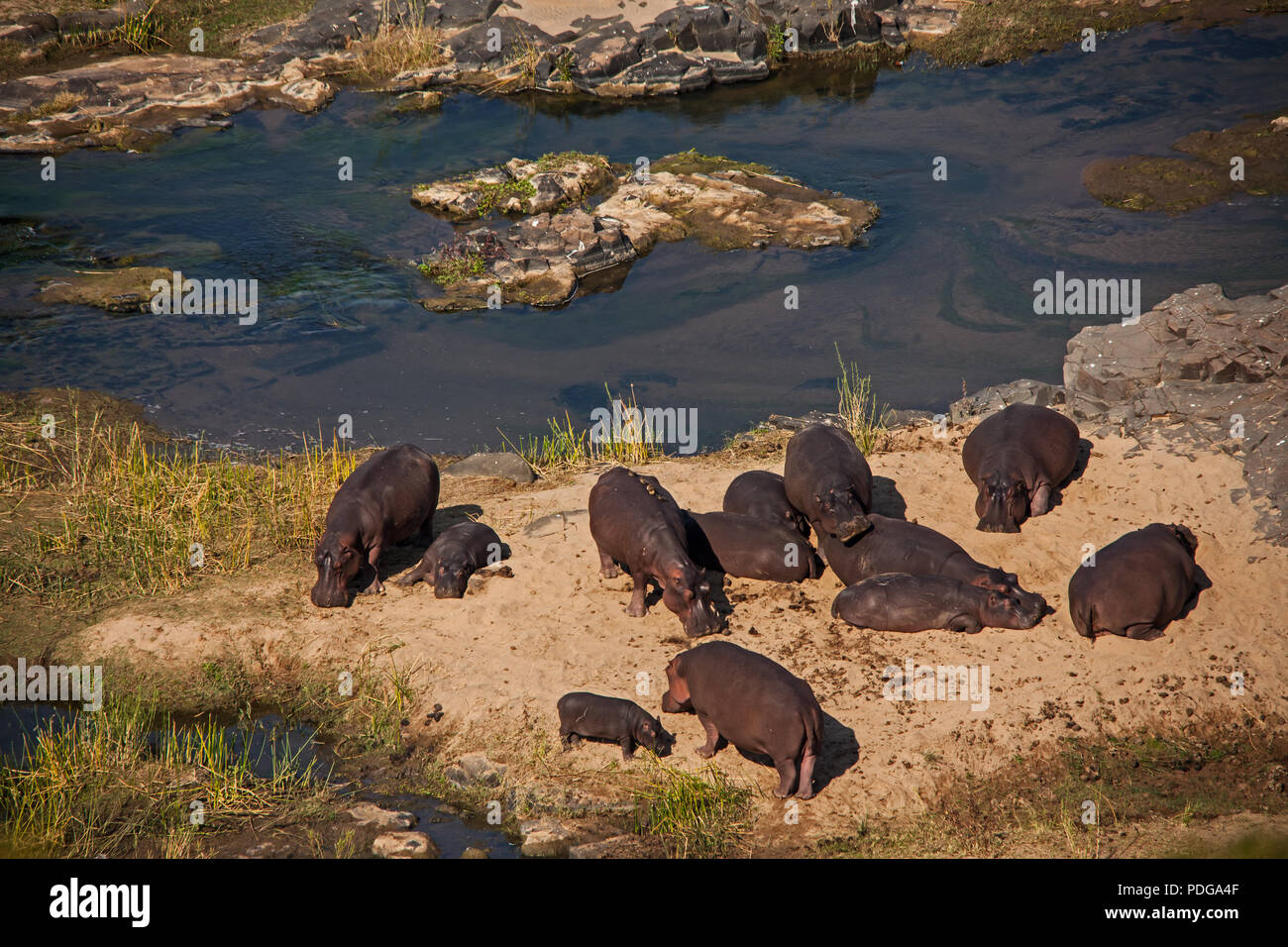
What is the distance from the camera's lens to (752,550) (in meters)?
9.89

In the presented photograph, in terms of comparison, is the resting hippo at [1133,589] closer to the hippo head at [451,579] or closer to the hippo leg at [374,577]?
the hippo head at [451,579]

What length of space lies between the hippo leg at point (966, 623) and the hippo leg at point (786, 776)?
2265mm

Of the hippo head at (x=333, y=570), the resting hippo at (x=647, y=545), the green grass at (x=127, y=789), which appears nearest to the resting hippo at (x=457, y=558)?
the hippo head at (x=333, y=570)

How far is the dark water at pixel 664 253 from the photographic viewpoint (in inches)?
631

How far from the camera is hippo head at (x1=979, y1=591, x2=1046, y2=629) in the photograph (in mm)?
8914

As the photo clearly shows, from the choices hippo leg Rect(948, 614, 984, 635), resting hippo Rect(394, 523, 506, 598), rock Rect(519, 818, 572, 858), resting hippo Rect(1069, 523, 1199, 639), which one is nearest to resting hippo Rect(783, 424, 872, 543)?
hippo leg Rect(948, 614, 984, 635)

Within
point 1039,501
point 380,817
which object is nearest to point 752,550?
point 1039,501

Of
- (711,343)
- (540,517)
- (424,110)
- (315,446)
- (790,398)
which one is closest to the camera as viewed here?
(540,517)

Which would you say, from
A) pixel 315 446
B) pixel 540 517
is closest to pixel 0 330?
pixel 315 446

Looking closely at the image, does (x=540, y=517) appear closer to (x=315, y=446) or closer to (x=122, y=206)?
(x=315, y=446)

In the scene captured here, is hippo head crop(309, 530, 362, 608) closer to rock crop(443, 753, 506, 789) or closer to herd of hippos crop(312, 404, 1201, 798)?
herd of hippos crop(312, 404, 1201, 798)

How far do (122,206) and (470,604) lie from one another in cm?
1542

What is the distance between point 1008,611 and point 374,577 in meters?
5.65

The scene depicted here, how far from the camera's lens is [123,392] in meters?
15.9
